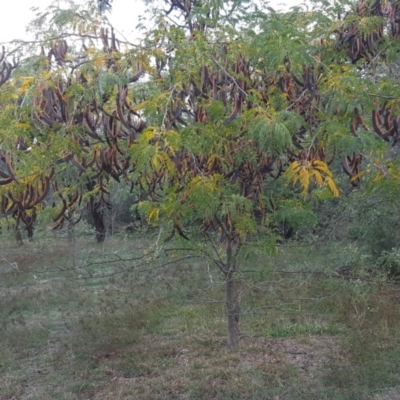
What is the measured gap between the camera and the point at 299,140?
5.12 m

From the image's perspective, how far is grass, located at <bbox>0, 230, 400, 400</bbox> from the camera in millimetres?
6281

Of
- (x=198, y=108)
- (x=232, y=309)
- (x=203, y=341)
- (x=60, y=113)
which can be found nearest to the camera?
(x=60, y=113)

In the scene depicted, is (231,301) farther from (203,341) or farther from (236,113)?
(236,113)

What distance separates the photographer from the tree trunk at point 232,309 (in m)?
6.84

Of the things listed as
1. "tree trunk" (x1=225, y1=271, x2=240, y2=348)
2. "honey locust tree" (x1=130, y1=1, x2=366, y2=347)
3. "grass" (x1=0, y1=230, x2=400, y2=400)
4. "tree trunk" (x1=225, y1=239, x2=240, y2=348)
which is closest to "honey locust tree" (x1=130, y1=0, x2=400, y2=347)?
"honey locust tree" (x1=130, y1=1, x2=366, y2=347)

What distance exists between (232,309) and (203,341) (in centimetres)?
109

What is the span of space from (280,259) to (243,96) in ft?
20.9

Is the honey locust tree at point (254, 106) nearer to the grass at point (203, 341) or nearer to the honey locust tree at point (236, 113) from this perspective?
the honey locust tree at point (236, 113)

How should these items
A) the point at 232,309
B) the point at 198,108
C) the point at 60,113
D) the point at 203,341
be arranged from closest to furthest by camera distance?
1. the point at 60,113
2. the point at 198,108
3. the point at 232,309
4. the point at 203,341

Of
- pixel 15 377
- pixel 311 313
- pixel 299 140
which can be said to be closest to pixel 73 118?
pixel 299 140

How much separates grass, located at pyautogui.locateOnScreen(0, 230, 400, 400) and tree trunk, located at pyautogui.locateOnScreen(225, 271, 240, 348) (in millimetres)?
131

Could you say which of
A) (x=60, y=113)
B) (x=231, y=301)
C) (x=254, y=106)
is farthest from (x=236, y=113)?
(x=231, y=301)

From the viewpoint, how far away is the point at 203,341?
25.5 ft

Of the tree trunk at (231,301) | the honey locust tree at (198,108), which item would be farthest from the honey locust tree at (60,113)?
the tree trunk at (231,301)
